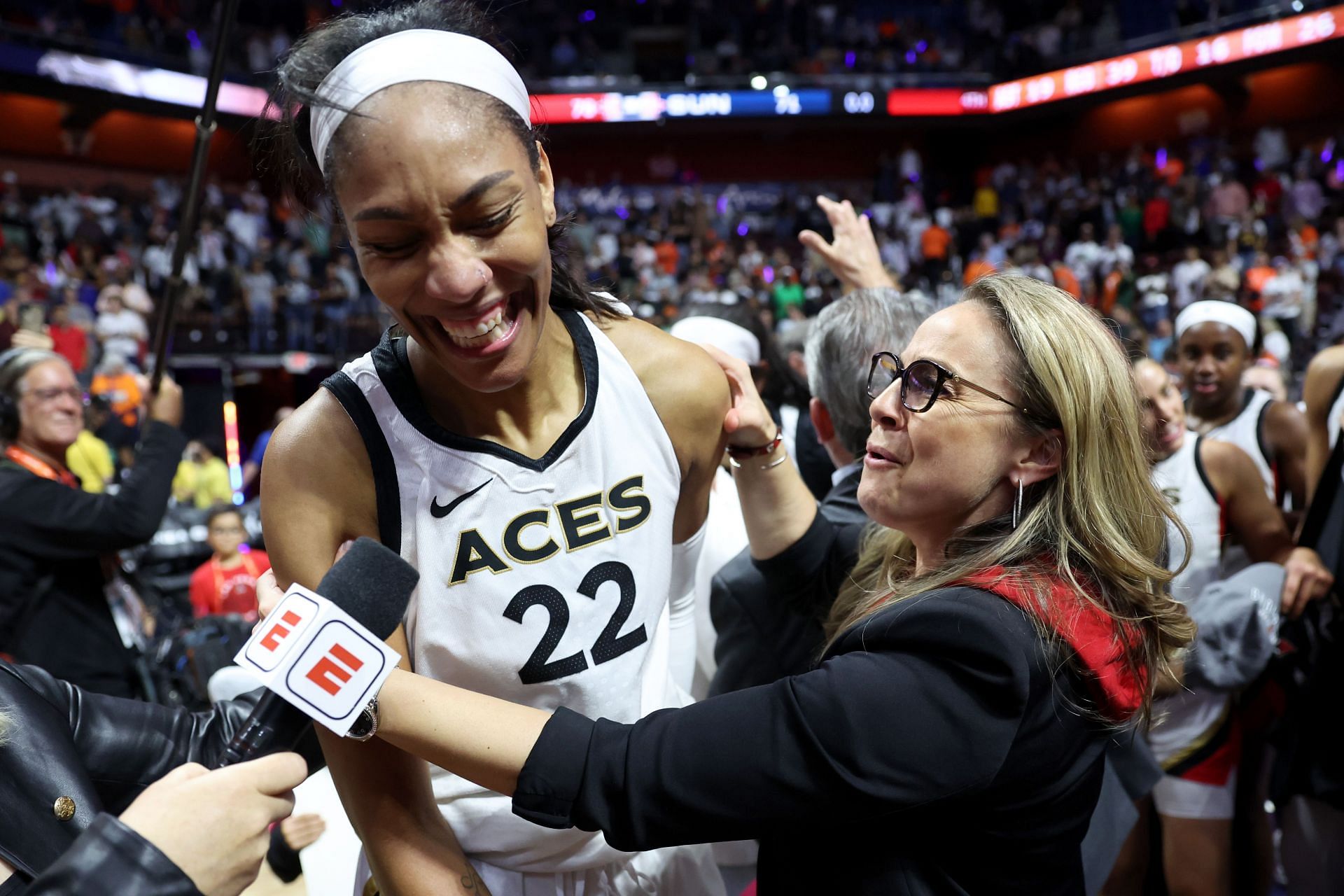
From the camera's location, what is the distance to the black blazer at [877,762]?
4.13ft

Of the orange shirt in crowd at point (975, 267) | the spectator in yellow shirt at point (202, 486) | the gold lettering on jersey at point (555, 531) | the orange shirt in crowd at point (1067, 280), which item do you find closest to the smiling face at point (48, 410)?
the gold lettering on jersey at point (555, 531)

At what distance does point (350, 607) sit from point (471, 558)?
0.43 metres

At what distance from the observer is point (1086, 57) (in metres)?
18.5

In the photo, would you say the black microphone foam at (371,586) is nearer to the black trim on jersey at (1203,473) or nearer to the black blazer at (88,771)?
the black blazer at (88,771)

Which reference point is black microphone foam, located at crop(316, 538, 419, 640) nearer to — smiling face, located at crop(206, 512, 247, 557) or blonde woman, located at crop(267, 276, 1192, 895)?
blonde woman, located at crop(267, 276, 1192, 895)

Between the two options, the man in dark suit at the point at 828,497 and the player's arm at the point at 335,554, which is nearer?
the player's arm at the point at 335,554

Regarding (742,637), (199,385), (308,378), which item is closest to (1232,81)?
(308,378)

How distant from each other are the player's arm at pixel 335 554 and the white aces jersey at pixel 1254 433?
342cm

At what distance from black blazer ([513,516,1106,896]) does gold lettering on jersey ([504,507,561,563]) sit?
0.81ft

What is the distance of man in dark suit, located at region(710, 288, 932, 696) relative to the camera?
2328 mm

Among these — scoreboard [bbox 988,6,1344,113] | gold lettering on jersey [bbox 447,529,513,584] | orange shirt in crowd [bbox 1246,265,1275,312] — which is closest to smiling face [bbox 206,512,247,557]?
gold lettering on jersey [bbox 447,529,513,584]

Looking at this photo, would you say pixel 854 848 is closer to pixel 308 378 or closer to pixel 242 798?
pixel 242 798

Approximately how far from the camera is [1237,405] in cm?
401

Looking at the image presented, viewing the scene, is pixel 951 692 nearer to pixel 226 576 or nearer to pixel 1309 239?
pixel 226 576
